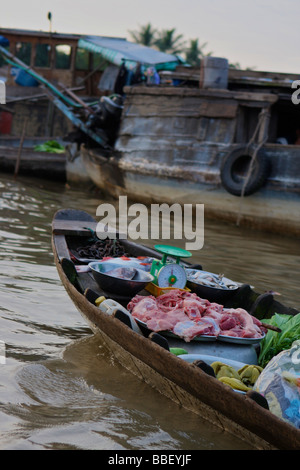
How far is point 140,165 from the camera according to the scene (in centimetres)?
1279

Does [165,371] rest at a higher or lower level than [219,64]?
lower

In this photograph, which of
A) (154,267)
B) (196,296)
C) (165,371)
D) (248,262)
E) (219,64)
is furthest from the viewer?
(219,64)

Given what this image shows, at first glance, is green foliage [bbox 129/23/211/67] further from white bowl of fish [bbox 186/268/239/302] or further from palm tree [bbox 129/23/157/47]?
white bowl of fish [bbox 186/268/239/302]

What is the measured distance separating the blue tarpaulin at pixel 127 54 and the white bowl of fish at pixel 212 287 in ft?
38.9

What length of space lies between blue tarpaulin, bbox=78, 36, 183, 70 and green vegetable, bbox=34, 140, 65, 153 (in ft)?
9.69

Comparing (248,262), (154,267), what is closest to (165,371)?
(154,267)

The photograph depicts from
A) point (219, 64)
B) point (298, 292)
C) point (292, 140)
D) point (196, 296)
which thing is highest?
point (219, 64)

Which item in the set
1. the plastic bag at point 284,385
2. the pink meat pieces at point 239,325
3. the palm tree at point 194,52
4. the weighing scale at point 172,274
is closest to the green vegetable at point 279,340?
the pink meat pieces at point 239,325

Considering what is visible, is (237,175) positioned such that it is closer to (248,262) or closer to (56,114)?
(248,262)

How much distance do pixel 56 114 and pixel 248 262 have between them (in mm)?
13817

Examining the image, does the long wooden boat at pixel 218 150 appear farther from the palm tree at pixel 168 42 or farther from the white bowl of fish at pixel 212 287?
the palm tree at pixel 168 42

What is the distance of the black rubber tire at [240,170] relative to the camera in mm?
10578

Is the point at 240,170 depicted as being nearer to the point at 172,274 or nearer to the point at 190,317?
the point at 172,274

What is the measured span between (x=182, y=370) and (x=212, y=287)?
5.24ft
